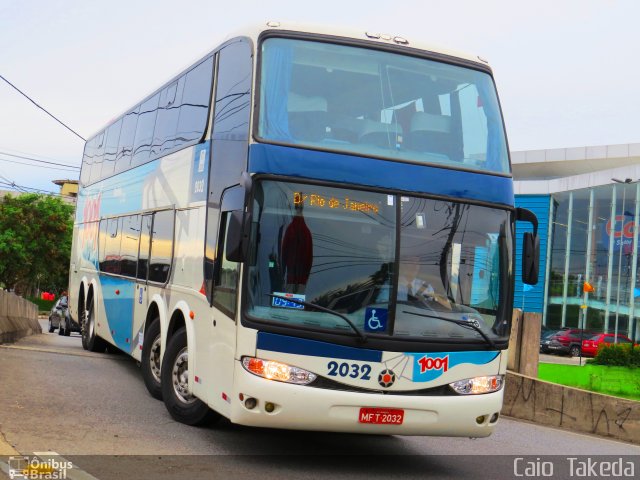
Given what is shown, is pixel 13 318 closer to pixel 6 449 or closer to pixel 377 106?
pixel 6 449

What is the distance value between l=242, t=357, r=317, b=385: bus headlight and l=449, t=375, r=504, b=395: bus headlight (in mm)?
1342

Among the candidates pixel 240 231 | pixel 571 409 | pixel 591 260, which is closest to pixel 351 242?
pixel 240 231

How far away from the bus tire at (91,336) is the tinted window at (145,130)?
4.05 metres

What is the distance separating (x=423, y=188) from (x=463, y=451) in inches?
129

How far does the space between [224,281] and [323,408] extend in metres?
1.57

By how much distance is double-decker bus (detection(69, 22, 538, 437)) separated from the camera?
7.94m

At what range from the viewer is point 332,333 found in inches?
312

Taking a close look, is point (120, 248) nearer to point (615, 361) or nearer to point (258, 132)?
point (258, 132)

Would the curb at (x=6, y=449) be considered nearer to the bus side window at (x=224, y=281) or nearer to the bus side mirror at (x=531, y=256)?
the bus side window at (x=224, y=281)

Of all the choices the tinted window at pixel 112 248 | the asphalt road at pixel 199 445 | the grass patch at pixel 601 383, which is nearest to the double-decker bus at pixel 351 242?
the asphalt road at pixel 199 445

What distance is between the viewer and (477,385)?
27.8 ft

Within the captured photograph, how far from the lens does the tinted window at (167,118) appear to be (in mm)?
12078

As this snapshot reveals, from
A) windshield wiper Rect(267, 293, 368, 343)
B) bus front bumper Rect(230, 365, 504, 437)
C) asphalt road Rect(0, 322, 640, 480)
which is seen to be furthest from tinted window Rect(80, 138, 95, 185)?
bus front bumper Rect(230, 365, 504, 437)

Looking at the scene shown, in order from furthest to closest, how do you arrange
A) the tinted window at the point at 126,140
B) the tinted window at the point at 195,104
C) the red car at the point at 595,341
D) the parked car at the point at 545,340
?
the parked car at the point at 545,340 → the red car at the point at 595,341 → the tinted window at the point at 126,140 → the tinted window at the point at 195,104
